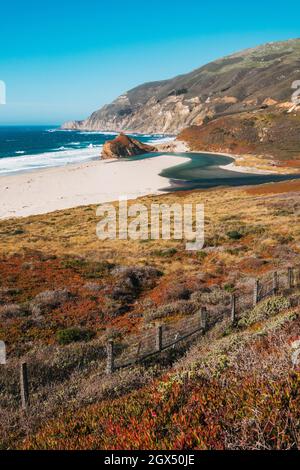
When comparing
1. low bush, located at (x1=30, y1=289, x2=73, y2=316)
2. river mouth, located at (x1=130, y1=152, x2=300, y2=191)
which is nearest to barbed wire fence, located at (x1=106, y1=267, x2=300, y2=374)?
low bush, located at (x1=30, y1=289, x2=73, y2=316)

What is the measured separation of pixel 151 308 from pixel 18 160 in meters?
105

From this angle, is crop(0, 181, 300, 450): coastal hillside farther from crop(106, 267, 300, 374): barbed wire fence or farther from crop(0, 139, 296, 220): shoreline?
crop(0, 139, 296, 220): shoreline

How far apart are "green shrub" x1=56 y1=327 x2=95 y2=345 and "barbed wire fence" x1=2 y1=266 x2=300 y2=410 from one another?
1531 mm

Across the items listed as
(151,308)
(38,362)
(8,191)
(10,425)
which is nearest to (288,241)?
→ (151,308)

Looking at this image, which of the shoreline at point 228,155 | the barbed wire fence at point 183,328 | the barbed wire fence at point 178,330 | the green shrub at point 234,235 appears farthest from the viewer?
the shoreline at point 228,155

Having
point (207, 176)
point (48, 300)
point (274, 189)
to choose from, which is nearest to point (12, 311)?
point (48, 300)

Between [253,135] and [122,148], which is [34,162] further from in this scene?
[253,135]

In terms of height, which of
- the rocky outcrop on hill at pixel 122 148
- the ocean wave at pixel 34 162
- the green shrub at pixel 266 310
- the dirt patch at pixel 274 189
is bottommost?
the green shrub at pixel 266 310

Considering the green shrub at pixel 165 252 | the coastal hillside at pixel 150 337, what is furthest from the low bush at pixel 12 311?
the green shrub at pixel 165 252

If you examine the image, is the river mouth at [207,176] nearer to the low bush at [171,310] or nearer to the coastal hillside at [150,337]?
the coastal hillside at [150,337]

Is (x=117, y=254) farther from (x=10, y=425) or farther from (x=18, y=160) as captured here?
(x=18, y=160)

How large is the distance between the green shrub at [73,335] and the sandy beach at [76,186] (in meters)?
36.5

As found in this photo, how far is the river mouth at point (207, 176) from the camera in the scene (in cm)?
6575
